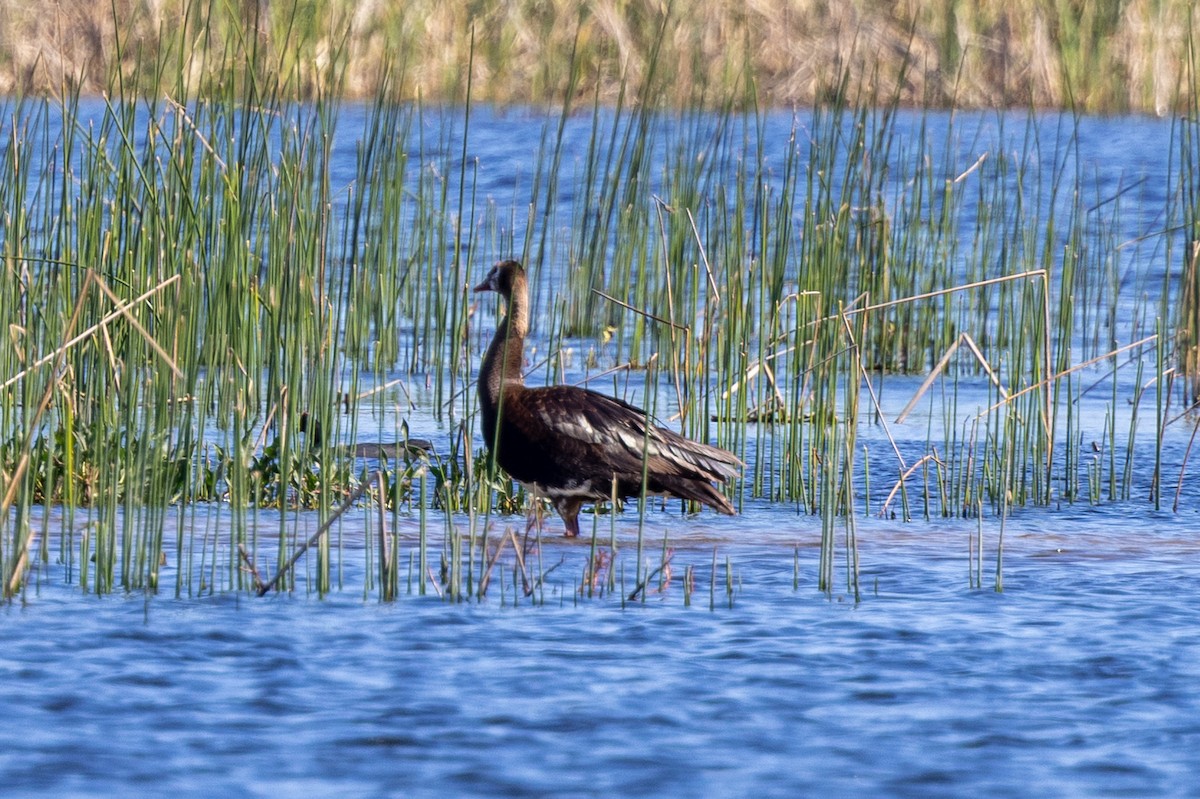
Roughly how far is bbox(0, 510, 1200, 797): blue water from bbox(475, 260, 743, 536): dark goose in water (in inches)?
23.9

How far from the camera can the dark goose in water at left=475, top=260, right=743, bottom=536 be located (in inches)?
225

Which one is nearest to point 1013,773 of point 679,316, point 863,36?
point 679,316

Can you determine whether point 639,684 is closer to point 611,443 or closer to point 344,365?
point 344,365

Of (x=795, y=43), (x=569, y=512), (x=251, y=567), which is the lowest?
(x=251, y=567)

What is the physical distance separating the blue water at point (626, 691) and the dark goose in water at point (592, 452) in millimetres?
608

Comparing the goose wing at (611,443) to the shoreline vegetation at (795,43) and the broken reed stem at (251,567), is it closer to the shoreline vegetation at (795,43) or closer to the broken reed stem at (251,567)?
the broken reed stem at (251,567)

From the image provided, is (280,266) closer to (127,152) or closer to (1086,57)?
(127,152)

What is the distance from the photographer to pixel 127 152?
215 inches

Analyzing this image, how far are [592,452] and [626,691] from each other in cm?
189

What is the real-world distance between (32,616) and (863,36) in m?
12.3

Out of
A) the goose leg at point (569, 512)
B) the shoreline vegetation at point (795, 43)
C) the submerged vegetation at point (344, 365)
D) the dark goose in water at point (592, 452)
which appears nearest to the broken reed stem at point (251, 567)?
the submerged vegetation at point (344, 365)

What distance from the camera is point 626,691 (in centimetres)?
397

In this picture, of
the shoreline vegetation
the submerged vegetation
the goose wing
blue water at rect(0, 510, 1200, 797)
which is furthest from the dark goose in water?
the shoreline vegetation

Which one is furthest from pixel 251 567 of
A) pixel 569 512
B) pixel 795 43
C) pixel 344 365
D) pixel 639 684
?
pixel 795 43
